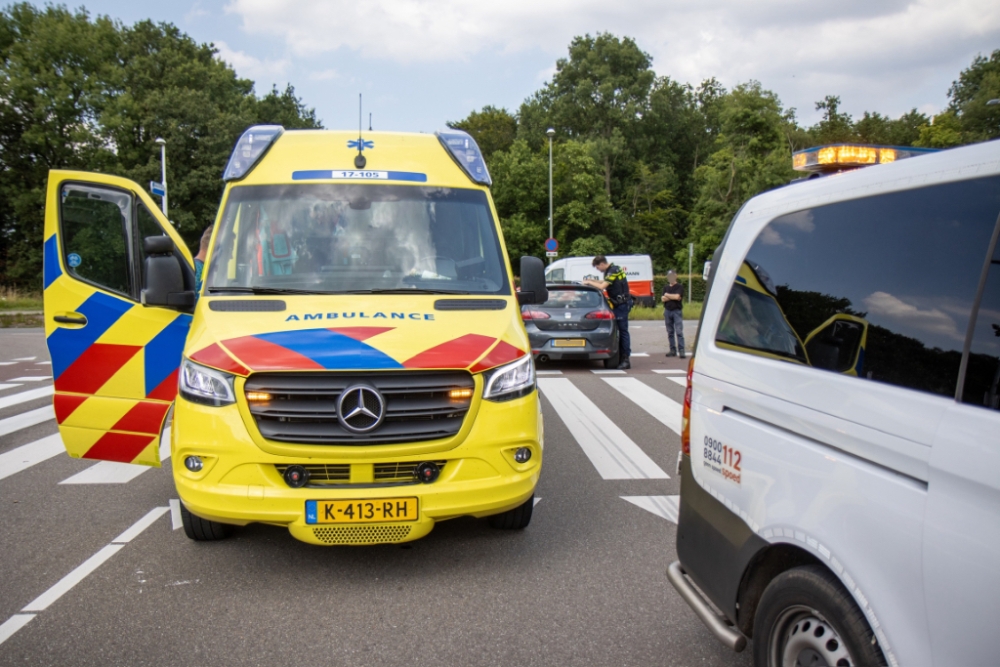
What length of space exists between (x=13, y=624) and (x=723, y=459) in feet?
10.7

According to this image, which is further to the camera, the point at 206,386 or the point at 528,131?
the point at 528,131

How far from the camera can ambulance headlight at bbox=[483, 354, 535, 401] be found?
166 inches

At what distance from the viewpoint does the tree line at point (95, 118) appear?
4453 cm

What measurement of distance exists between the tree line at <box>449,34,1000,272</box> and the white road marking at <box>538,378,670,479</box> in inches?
1802

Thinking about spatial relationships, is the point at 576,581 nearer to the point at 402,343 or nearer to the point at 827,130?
the point at 402,343

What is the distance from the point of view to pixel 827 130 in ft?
222

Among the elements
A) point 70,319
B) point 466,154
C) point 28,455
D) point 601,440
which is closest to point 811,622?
point 466,154

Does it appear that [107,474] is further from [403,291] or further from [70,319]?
[403,291]

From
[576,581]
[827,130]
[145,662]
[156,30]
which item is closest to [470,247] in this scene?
[576,581]

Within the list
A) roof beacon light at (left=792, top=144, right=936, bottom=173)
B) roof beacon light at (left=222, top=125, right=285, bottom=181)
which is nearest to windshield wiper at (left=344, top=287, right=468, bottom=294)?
roof beacon light at (left=222, top=125, right=285, bottom=181)

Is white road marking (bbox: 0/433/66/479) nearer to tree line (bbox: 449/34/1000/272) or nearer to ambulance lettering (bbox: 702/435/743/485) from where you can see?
ambulance lettering (bbox: 702/435/743/485)

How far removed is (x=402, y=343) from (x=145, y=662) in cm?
184

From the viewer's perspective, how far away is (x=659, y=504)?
18.2 ft

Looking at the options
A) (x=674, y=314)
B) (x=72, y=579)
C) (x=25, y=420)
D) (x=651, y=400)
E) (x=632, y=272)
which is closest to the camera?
(x=72, y=579)
